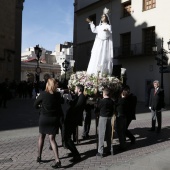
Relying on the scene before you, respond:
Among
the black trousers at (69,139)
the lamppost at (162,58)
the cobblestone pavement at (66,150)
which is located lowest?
the cobblestone pavement at (66,150)

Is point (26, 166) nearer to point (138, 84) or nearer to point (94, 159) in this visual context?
point (94, 159)

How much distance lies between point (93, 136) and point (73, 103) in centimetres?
282

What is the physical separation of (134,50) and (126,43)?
196 centimetres

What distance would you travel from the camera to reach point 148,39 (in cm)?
2791

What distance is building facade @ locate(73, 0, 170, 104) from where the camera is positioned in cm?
2678

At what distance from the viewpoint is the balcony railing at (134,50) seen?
27.6 m

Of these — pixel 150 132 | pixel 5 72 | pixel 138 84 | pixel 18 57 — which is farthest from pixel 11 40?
pixel 150 132

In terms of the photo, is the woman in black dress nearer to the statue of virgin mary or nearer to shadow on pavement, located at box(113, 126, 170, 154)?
shadow on pavement, located at box(113, 126, 170, 154)

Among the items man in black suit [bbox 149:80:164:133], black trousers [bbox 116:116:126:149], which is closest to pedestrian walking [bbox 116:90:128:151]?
black trousers [bbox 116:116:126:149]

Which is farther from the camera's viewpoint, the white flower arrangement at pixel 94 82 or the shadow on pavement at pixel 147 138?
the shadow on pavement at pixel 147 138

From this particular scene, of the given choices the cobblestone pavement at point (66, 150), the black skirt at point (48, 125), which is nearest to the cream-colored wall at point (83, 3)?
the cobblestone pavement at point (66, 150)

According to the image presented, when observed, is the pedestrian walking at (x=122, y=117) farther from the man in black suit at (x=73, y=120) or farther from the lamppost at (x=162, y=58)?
the lamppost at (x=162, y=58)

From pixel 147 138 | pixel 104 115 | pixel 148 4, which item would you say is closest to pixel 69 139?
pixel 104 115

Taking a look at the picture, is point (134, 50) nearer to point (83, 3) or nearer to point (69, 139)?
Result: point (83, 3)
